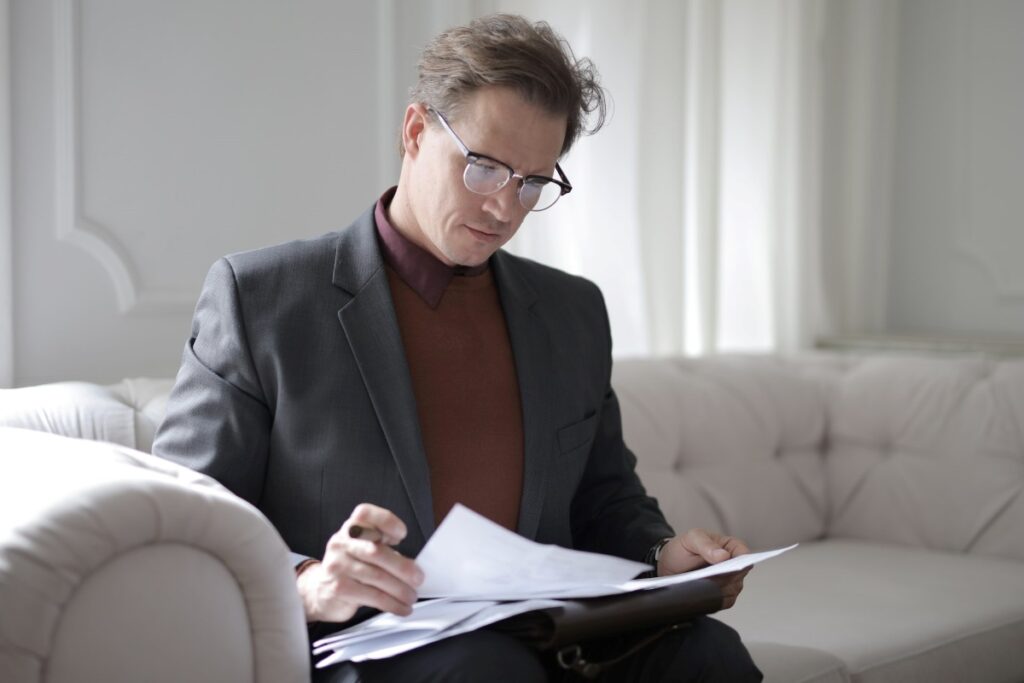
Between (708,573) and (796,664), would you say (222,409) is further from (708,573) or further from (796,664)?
(796,664)

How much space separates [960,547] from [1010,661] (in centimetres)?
52

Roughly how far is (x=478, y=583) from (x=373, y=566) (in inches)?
4.7

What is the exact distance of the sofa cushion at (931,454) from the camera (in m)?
2.50

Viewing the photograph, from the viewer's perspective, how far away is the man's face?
56.7 inches

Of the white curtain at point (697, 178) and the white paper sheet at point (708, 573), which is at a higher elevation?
the white curtain at point (697, 178)

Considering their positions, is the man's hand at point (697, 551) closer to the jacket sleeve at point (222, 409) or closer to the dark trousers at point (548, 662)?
the dark trousers at point (548, 662)

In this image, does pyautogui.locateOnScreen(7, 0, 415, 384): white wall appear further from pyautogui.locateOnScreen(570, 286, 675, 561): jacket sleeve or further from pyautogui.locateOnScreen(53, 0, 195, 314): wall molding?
pyautogui.locateOnScreen(570, 286, 675, 561): jacket sleeve

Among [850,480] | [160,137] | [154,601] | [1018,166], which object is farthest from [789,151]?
[154,601]

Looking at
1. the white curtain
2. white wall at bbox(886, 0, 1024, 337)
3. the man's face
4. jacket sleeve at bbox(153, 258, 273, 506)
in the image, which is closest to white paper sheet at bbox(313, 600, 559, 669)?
jacket sleeve at bbox(153, 258, 273, 506)

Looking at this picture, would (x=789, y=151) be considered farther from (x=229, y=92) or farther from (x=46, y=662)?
(x=46, y=662)

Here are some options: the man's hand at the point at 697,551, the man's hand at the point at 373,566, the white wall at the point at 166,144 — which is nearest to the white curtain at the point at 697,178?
the white wall at the point at 166,144

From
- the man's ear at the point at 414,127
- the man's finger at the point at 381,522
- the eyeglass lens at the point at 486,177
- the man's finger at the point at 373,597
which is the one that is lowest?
the man's finger at the point at 373,597

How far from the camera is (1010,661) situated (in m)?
→ 2.03

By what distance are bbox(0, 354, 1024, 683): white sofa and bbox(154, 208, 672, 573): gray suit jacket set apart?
14.1 inches
